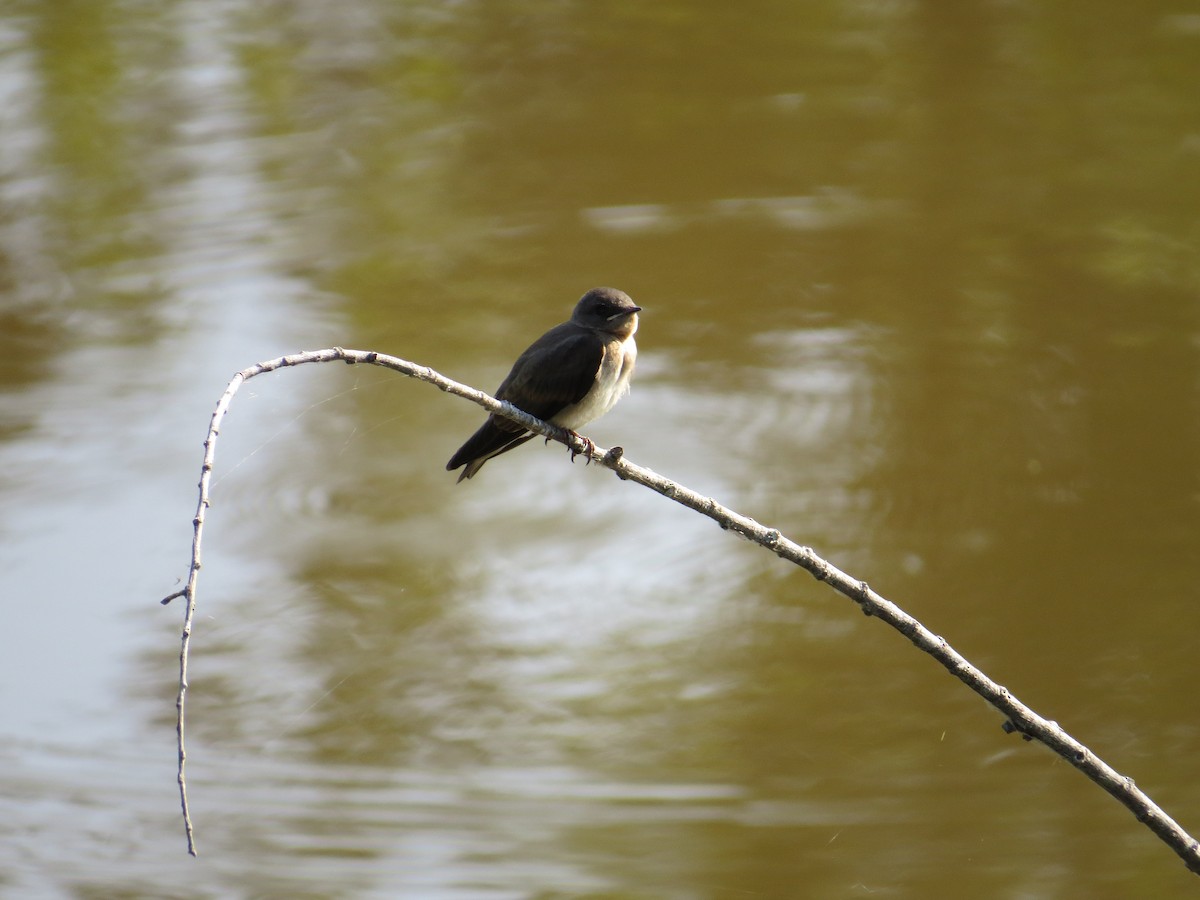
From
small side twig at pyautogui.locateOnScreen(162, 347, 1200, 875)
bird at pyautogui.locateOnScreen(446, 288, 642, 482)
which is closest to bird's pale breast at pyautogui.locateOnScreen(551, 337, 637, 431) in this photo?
bird at pyautogui.locateOnScreen(446, 288, 642, 482)

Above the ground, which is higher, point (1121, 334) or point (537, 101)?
point (537, 101)

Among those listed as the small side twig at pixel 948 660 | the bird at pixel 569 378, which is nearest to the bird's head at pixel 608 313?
the bird at pixel 569 378

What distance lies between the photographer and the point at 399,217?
8.31m

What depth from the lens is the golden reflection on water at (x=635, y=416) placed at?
5406 millimetres

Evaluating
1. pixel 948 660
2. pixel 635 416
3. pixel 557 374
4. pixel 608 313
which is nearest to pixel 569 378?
pixel 557 374

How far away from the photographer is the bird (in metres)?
3.80

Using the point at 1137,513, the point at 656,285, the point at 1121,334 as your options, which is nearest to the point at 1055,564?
the point at 1137,513

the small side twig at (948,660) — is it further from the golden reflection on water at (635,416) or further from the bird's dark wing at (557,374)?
the golden reflection on water at (635,416)

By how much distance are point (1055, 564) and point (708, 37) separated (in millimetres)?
4346

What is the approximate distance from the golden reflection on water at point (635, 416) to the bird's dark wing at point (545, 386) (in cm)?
134

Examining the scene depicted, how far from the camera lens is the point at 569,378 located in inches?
150

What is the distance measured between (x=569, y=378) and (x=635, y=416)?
132 inches

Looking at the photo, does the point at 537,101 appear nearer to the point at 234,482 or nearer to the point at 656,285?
the point at 656,285

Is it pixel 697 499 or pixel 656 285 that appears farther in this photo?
pixel 656 285
